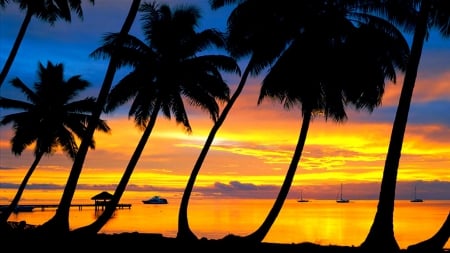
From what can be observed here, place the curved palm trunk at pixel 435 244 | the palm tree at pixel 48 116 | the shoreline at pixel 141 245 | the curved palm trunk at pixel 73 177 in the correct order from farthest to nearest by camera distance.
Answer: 1. the palm tree at pixel 48 116
2. the curved palm trunk at pixel 73 177
3. the shoreline at pixel 141 245
4. the curved palm trunk at pixel 435 244

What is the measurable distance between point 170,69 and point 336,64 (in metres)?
8.62

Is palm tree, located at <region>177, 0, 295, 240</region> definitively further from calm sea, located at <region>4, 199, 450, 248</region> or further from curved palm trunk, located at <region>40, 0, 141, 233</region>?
calm sea, located at <region>4, 199, 450, 248</region>

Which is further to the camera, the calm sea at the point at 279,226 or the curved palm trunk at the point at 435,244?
the calm sea at the point at 279,226

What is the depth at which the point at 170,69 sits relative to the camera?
88.6ft

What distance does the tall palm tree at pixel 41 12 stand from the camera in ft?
81.4

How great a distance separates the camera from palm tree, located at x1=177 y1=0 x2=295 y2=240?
23953 millimetres

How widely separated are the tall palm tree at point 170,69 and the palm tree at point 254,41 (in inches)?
75.8

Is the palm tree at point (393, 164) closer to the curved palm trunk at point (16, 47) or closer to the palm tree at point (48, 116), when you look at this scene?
the curved palm trunk at point (16, 47)

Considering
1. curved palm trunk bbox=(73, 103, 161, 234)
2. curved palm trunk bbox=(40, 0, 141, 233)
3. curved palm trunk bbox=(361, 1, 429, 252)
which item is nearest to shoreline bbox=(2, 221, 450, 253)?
Answer: curved palm trunk bbox=(40, 0, 141, 233)

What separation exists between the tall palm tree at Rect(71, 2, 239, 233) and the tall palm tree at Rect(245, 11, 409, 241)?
4.52 meters

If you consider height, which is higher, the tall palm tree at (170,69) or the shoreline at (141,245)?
the tall palm tree at (170,69)

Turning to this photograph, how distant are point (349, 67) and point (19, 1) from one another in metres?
15.2

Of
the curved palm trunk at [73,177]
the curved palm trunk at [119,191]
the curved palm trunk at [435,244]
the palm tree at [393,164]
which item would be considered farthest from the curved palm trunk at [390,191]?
the curved palm trunk at [119,191]

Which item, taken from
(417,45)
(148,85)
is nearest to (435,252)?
(417,45)
